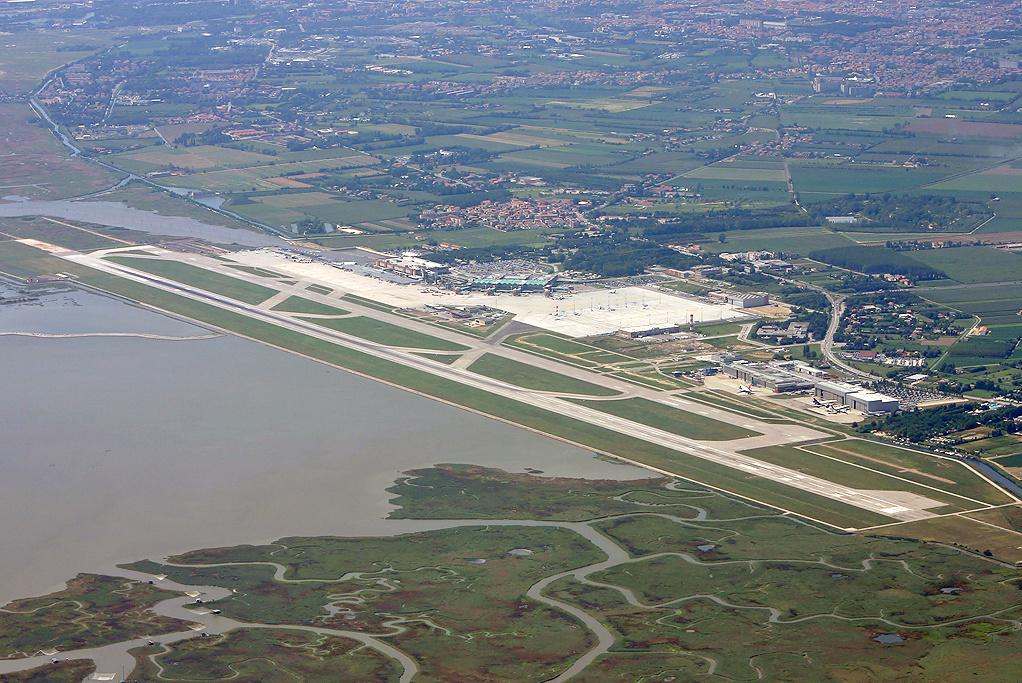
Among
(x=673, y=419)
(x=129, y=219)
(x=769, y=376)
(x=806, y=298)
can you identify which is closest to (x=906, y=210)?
(x=806, y=298)

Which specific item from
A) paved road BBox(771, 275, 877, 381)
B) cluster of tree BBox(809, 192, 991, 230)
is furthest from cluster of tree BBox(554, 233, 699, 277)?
cluster of tree BBox(809, 192, 991, 230)

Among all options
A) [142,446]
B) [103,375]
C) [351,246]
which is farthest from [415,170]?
[142,446]

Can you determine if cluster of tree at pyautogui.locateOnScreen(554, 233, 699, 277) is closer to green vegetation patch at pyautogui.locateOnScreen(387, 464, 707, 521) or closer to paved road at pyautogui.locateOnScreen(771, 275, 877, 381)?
paved road at pyautogui.locateOnScreen(771, 275, 877, 381)

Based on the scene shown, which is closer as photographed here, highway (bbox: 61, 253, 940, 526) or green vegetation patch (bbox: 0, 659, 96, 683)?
green vegetation patch (bbox: 0, 659, 96, 683)

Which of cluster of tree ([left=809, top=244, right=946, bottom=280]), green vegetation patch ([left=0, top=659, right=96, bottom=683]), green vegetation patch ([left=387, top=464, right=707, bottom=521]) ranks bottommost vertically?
green vegetation patch ([left=0, top=659, right=96, bottom=683])

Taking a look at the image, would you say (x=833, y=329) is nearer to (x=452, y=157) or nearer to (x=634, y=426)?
(x=634, y=426)

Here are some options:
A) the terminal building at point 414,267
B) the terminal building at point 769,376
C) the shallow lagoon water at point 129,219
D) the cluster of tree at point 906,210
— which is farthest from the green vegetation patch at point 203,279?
the cluster of tree at point 906,210
